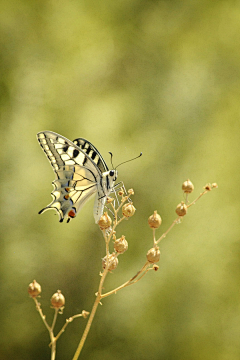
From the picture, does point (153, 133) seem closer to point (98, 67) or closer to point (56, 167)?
point (98, 67)

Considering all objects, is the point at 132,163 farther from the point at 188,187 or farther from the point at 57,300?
the point at 57,300

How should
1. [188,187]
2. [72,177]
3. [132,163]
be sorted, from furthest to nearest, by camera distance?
[132,163]
[72,177]
[188,187]

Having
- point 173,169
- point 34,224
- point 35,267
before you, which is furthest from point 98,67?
point 35,267

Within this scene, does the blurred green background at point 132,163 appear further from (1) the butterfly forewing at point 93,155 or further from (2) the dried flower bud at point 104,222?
(2) the dried flower bud at point 104,222

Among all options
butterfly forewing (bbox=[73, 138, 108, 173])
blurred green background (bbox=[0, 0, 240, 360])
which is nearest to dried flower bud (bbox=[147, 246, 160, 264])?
A: butterfly forewing (bbox=[73, 138, 108, 173])

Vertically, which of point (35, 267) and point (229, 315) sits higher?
point (35, 267)

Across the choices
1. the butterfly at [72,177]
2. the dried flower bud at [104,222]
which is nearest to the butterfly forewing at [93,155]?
the butterfly at [72,177]

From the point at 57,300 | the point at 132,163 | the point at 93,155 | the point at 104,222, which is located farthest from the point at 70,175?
the point at 132,163
